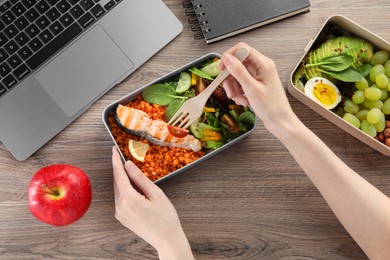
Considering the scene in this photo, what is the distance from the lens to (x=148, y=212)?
3.08ft

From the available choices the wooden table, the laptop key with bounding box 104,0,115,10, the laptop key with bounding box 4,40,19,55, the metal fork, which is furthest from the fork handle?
the laptop key with bounding box 4,40,19,55

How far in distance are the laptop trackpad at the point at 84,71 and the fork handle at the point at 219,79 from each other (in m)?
0.19

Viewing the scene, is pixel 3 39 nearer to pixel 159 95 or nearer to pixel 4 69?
pixel 4 69

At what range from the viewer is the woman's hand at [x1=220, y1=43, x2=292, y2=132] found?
35.6 inches

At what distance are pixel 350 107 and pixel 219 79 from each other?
0.31 m

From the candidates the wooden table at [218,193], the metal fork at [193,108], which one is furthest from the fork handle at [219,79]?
the wooden table at [218,193]

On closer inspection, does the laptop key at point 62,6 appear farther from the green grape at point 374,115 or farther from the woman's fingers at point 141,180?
the green grape at point 374,115

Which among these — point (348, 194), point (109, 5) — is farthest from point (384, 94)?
point (109, 5)

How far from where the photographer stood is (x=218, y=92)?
1033 mm

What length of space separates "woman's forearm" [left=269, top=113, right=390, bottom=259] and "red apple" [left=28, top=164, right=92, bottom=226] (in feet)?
1.32

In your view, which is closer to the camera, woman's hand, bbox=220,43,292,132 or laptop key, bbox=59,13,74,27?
woman's hand, bbox=220,43,292,132

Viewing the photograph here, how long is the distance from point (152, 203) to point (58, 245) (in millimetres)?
222

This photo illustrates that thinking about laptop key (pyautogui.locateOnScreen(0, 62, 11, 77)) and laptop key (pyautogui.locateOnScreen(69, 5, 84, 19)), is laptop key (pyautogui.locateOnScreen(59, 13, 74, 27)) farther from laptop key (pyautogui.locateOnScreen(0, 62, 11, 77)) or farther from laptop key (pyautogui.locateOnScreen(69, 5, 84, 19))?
laptop key (pyautogui.locateOnScreen(0, 62, 11, 77))

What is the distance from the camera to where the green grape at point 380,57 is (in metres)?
1.07
